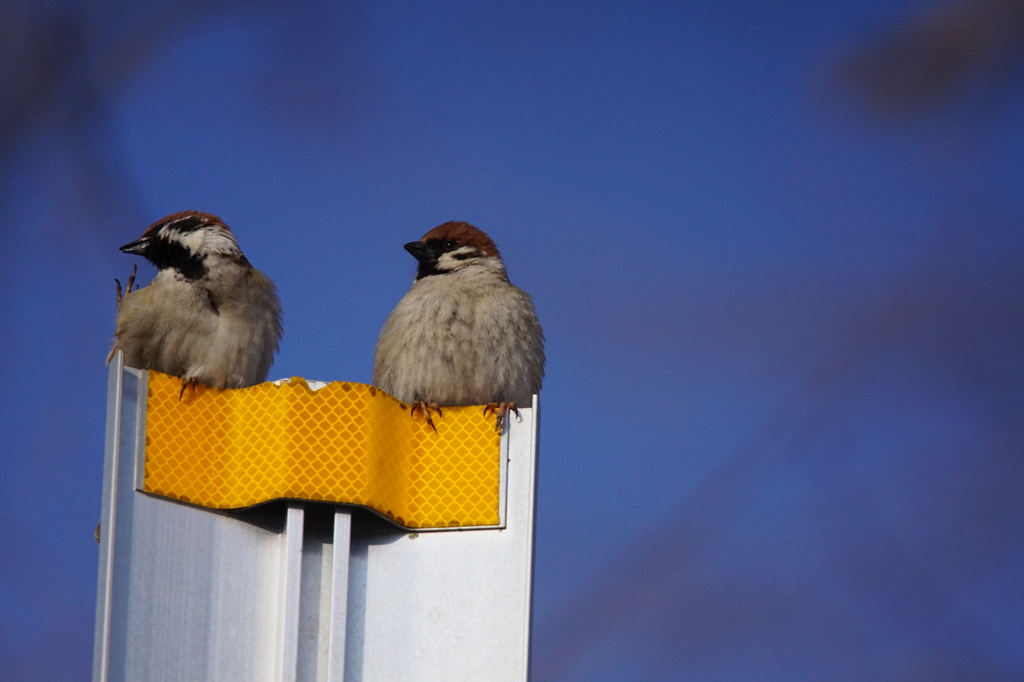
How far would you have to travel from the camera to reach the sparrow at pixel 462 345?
594 cm

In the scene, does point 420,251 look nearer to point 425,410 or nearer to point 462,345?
point 462,345

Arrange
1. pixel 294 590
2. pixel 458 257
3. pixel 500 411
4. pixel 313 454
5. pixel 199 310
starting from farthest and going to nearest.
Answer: pixel 458 257 → pixel 199 310 → pixel 500 411 → pixel 313 454 → pixel 294 590

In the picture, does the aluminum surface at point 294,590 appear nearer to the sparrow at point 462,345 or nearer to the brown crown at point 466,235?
the sparrow at point 462,345

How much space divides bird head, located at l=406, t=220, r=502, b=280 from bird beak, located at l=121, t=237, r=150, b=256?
1.31 m

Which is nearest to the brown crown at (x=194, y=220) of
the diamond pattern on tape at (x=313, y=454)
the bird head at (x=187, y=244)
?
the bird head at (x=187, y=244)

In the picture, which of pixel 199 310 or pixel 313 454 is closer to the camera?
pixel 313 454

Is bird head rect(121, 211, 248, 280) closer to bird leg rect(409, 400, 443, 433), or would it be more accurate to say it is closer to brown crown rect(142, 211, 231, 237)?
brown crown rect(142, 211, 231, 237)

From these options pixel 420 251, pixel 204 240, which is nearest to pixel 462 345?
pixel 420 251

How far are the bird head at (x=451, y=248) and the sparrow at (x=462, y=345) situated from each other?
0.73ft

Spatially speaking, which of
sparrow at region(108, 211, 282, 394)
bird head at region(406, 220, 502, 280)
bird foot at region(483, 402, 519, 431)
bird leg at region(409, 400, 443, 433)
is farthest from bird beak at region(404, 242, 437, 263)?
bird foot at region(483, 402, 519, 431)

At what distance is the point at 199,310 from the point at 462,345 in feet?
3.76

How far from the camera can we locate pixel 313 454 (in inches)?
179

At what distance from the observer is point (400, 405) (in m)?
4.85

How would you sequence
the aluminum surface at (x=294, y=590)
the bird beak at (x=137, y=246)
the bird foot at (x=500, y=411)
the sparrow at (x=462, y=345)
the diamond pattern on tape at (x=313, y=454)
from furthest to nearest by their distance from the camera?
the bird beak at (x=137, y=246), the sparrow at (x=462, y=345), the bird foot at (x=500, y=411), the diamond pattern on tape at (x=313, y=454), the aluminum surface at (x=294, y=590)
